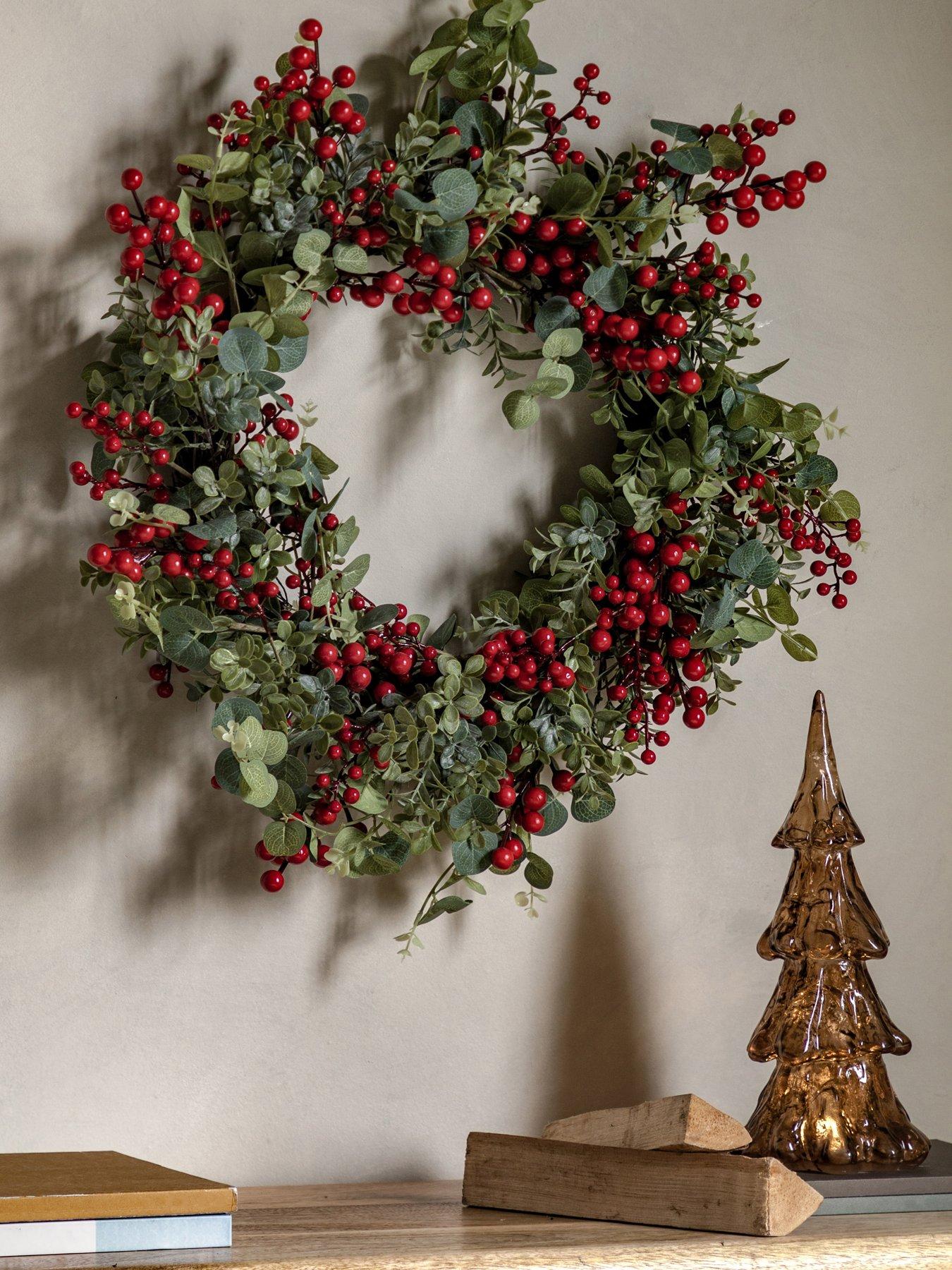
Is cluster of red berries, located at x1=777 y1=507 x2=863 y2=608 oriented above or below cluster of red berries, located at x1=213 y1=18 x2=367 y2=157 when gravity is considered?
below

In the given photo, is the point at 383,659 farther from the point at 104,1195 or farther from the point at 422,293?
the point at 104,1195

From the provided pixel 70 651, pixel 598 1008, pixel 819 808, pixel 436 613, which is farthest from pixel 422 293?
pixel 598 1008

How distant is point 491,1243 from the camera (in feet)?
2.50

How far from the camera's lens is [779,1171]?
31.7 inches

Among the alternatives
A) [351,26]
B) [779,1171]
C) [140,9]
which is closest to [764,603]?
[779,1171]

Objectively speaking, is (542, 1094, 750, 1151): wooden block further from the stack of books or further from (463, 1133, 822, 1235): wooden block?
the stack of books

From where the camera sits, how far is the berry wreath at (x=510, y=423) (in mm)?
908

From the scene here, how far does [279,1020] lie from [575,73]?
2.90 ft

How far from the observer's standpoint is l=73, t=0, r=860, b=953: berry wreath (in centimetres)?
91

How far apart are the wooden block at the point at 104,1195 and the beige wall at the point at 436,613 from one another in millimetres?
215

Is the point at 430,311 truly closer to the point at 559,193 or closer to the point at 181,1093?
the point at 559,193

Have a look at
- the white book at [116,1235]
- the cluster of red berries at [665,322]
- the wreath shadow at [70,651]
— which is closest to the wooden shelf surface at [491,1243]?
the white book at [116,1235]

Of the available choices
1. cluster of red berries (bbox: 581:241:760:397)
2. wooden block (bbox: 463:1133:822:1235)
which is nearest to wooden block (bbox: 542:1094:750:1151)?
wooden block (bbox: 463:1133:822:1235)

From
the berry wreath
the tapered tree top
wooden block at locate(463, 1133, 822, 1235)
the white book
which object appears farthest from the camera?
the tapered tree top
